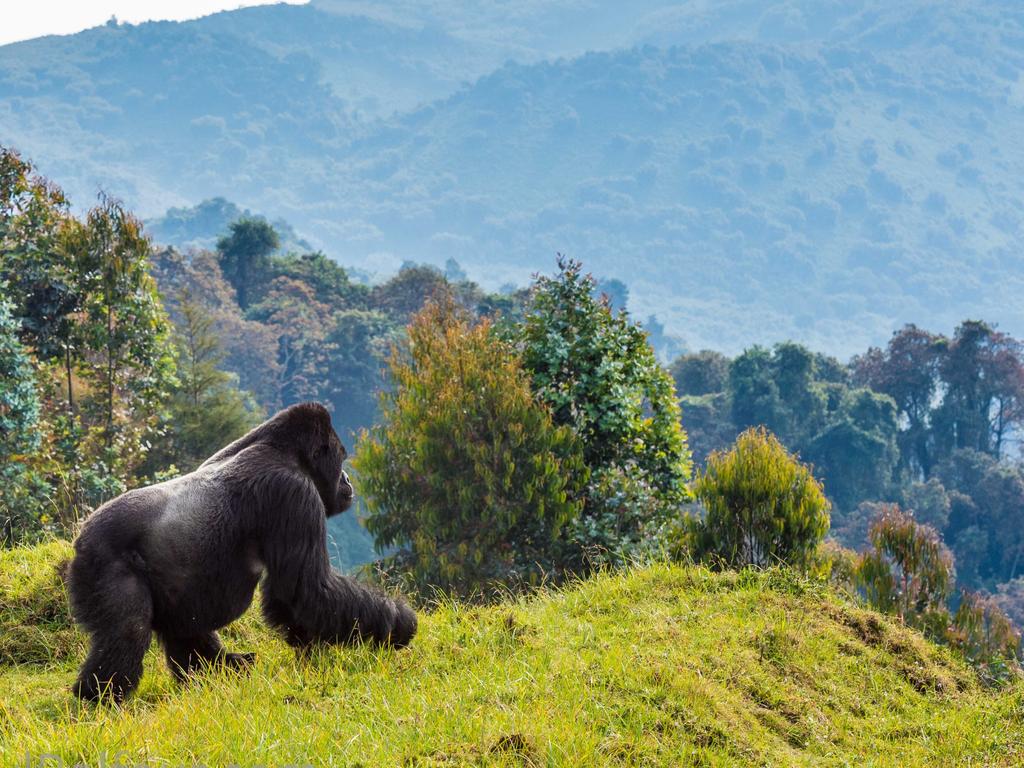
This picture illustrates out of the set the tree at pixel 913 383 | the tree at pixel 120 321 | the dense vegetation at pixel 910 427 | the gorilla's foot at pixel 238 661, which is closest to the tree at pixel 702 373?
the dense vegetation at pixel 910 427

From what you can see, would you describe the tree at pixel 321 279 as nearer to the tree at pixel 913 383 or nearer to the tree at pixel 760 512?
the tree at pixel 913 383

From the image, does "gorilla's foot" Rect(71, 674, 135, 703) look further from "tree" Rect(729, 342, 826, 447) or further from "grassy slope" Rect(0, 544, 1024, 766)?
"tree" Rect(729, 342, 826, 447)

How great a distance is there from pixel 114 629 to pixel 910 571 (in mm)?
8886

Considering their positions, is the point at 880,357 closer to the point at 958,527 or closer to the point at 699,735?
the point at 958,527

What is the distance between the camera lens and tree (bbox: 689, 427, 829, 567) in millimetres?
9523

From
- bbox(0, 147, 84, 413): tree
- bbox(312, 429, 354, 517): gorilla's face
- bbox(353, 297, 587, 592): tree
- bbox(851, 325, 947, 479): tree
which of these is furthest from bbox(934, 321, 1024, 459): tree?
bbox(312, 429, 354, 517): gorilla's face

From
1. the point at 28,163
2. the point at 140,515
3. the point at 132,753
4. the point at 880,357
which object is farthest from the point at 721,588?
the point at 880,357

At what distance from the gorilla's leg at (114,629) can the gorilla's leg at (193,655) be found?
0.39 metres

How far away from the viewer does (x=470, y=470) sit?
1296 centimetres

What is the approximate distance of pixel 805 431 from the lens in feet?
151

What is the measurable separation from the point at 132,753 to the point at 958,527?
46048mm

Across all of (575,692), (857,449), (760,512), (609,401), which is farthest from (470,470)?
(857,449)

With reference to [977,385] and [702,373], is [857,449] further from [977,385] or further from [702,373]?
[702,373]

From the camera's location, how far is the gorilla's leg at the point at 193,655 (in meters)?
5.37
